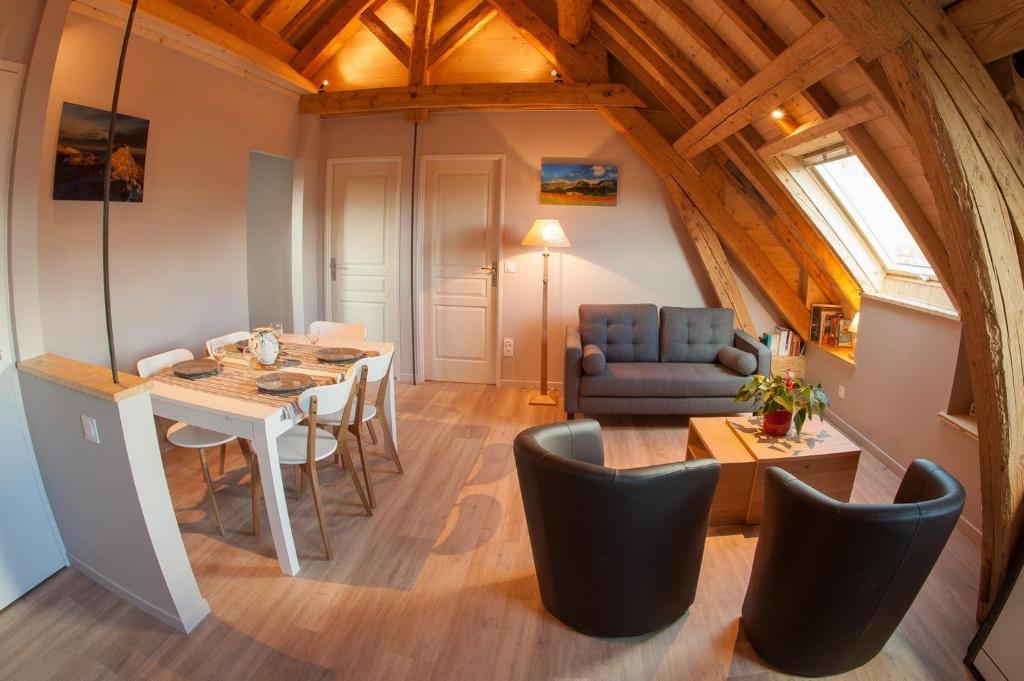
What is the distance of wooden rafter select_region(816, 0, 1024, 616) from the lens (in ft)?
5.37

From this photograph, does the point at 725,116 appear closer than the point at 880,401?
Yes

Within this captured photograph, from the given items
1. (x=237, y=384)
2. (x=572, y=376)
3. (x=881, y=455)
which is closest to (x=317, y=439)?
(x=237, y=384)

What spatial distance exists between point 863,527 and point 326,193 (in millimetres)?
4962

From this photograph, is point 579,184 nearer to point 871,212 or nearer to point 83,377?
point 871,212

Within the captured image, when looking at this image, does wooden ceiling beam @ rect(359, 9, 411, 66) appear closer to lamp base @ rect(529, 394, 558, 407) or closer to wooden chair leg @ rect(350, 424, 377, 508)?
lamp base @ rect(529, 394, 558, 407)

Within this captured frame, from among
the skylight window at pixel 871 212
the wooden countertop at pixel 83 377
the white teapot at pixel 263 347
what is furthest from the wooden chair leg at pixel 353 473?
the skylight window at pixel 871 212

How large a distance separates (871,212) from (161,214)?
4635 millimetres

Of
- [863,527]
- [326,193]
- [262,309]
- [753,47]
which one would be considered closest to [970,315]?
[863,527]

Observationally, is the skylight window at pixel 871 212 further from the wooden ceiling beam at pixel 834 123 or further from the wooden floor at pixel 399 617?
the wooden floor at pixel 399 617

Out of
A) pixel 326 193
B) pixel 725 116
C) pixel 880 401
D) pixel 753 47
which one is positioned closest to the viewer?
pixel 753 47

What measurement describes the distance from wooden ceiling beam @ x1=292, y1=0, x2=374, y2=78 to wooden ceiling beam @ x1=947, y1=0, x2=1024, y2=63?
4321 mm

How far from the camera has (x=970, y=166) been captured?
1659 millimetres

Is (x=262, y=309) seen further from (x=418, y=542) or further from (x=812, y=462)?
(x=812, y=462)

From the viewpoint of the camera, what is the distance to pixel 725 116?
3.09m
